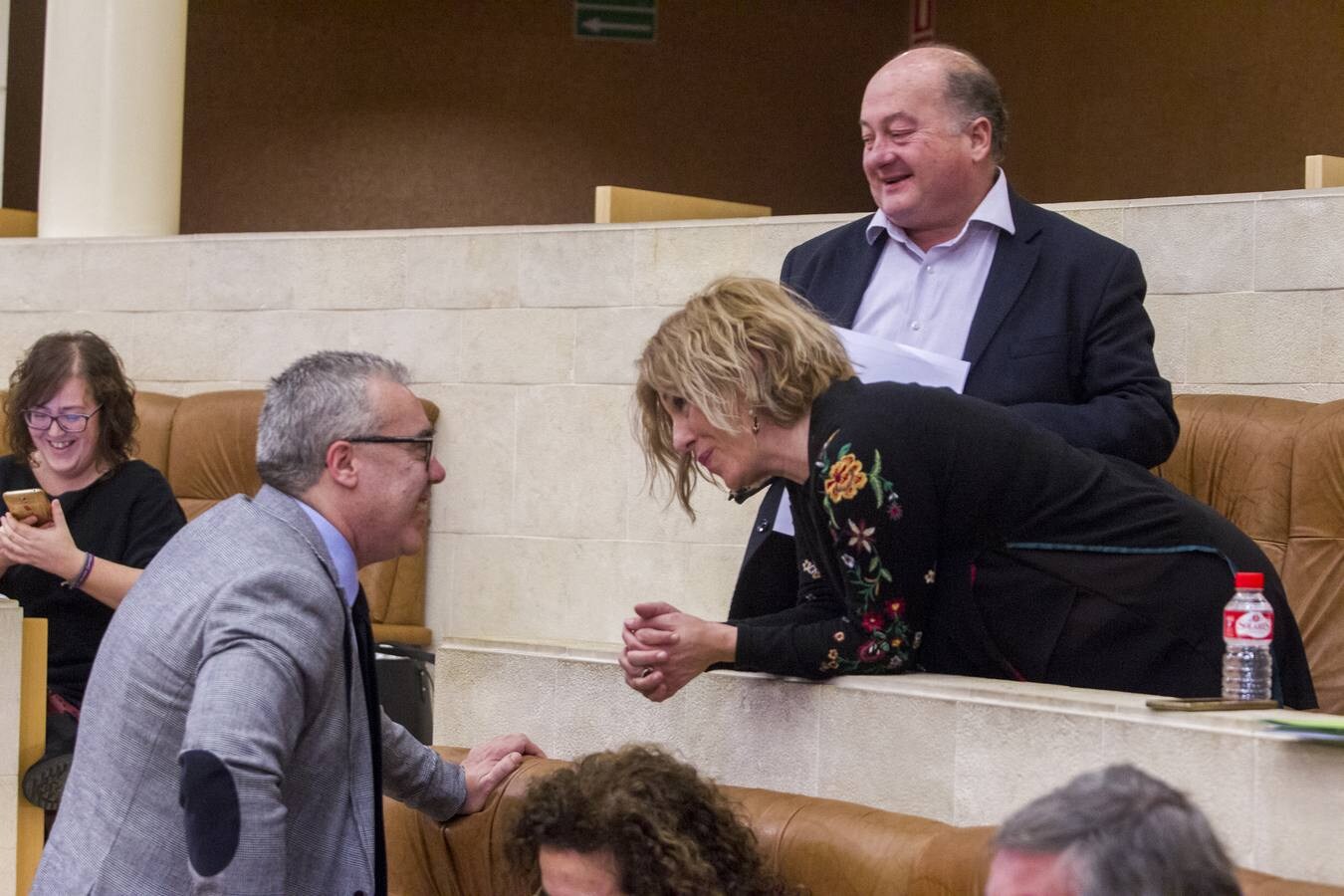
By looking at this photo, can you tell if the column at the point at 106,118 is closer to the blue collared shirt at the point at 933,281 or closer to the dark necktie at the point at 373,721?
the blue collared shirt at the point at 933,281

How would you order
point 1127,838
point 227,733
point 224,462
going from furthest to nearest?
1. point 224,462
2. point 227,733
3. point 1127,838

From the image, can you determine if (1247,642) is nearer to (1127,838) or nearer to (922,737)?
(922,737)

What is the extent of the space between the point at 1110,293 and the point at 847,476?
96cm

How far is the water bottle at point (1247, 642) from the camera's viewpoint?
226cm

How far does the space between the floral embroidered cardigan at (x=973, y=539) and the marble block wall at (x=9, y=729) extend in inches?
57.4

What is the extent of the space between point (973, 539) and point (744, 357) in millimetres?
377

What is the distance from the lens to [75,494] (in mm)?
3883

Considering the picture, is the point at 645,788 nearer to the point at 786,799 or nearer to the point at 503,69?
the point at 786,799

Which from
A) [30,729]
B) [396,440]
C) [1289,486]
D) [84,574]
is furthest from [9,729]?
[1289,486]

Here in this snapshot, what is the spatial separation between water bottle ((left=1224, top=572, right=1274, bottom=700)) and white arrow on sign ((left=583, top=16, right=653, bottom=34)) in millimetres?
7840

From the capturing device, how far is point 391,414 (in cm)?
224

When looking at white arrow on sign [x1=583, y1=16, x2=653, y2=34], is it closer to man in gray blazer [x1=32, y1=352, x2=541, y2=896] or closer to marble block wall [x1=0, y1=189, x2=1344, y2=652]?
marble block wall [x1=0, y1=189, x2=1344, y2=652]

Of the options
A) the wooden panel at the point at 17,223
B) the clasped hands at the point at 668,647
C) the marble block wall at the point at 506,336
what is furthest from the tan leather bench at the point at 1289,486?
the wooden panel at the point at 17,223

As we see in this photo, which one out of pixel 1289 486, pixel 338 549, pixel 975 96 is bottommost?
pixel 338 549
